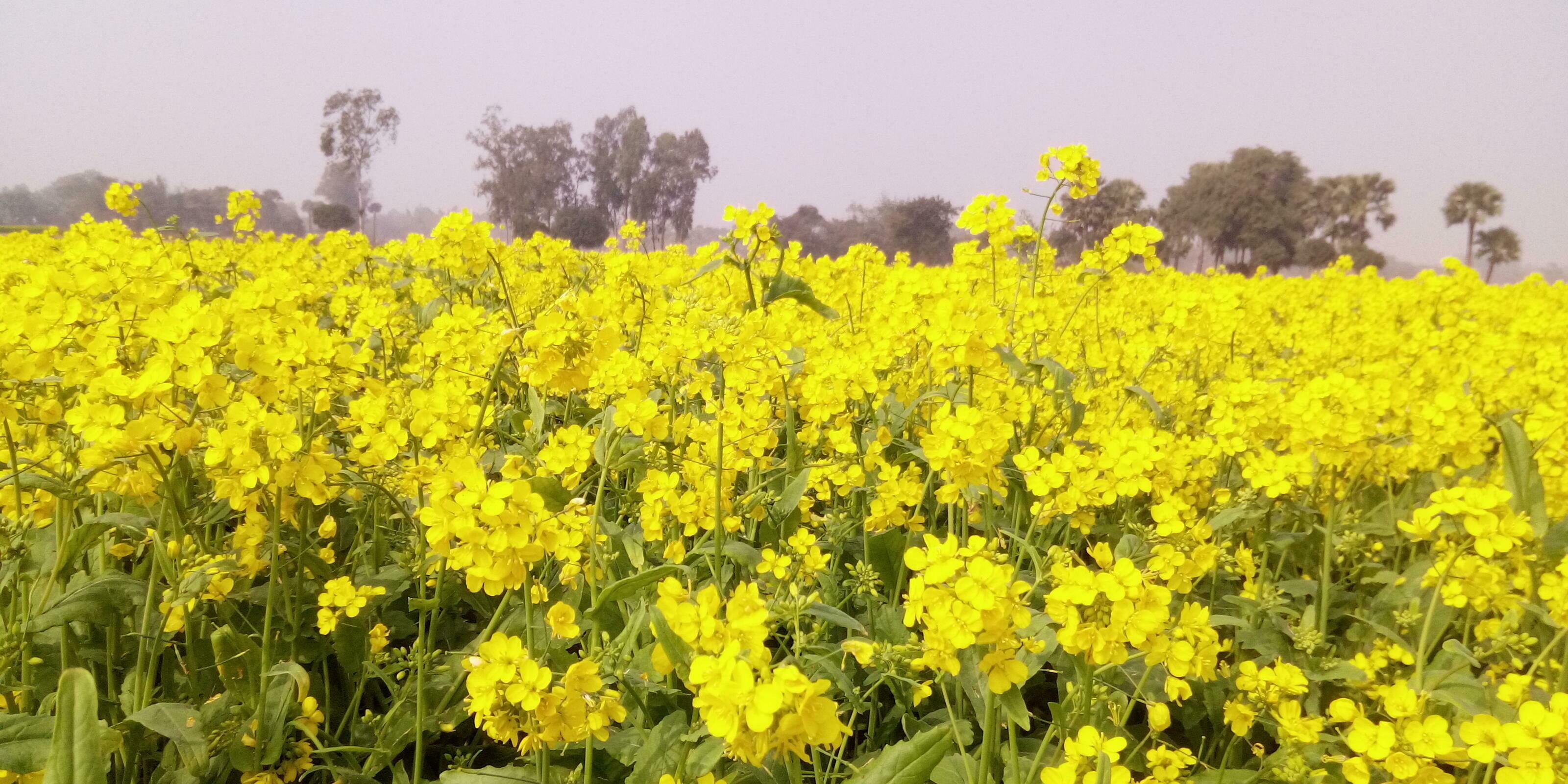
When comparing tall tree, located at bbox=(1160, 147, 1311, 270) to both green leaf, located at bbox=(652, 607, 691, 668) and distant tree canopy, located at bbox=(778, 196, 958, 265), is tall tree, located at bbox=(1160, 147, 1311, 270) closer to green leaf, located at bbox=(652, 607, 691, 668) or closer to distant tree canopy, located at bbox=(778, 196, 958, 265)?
distant tree canopy, located at bbox=(778, 196, 958, 265)

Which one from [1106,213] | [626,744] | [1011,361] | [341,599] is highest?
[1106,213]

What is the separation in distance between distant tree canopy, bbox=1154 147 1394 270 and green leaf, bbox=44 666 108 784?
30.8m

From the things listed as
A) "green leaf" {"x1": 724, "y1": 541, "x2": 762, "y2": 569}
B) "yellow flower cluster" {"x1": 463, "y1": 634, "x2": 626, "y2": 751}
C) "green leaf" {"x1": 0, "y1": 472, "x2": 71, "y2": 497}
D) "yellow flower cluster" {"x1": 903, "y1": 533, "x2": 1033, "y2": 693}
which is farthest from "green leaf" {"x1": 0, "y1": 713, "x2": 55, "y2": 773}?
"yellow flower cluster" {"x1": 903, "y1": 533, "x2": 1033, "y2": 693}

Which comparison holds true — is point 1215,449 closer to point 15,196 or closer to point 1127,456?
point 1127,456

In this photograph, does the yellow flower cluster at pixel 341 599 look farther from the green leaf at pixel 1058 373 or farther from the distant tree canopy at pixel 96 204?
the distant tree canopy at pixel 96 204

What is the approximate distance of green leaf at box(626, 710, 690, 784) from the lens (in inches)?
55.9

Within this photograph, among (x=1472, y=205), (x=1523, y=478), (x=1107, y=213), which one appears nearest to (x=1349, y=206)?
(x=1472, y=205)

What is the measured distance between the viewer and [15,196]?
33.4 metres

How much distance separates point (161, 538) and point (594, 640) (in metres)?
0.86

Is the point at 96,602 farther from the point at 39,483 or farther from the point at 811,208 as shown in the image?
the point at 811,208

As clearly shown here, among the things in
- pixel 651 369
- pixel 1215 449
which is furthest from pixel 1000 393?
pixel 651 369

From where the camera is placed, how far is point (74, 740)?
3.38 ft

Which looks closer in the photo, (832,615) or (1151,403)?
(832,615)

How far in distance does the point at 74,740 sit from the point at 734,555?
43.4 inches
